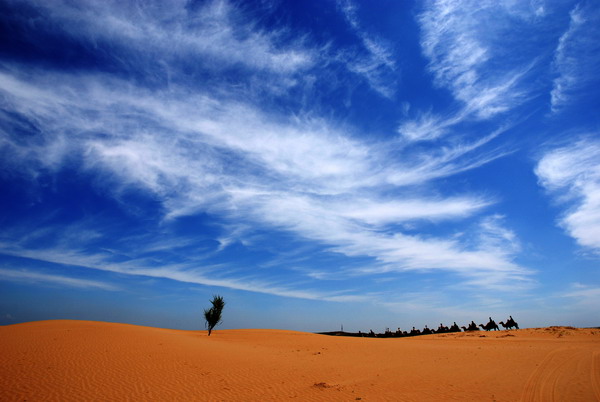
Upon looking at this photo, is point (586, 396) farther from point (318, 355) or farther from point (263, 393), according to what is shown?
point (318, 355)

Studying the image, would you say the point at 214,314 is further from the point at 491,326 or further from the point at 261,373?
the point at 491,326

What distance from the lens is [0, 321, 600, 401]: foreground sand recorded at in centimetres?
1109

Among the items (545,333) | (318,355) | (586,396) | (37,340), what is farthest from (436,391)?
(545,333)

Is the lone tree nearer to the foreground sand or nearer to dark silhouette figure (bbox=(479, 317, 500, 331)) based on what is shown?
the foreground sand

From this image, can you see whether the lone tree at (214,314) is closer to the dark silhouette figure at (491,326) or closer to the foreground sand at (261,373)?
the foreground sand at (261,373)

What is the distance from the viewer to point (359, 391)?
1191 cm

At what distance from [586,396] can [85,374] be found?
63.8ft

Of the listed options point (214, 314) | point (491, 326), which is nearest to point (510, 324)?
point (491, 326)

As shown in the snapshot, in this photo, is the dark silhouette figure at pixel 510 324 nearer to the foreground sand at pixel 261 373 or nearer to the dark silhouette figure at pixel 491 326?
the dark silhouette figure at pixel 491 326

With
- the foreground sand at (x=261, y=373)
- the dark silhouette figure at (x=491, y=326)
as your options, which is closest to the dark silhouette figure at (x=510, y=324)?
the dark silhouette figure at (x=491, y=326)

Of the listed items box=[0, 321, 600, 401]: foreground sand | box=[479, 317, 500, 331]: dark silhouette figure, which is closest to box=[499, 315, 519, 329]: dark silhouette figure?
box=[479, 317, 500, 331]: dark silhouette figure

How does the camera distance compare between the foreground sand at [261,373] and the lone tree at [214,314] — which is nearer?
the foreground sand at [261,373]

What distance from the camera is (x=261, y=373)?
1476cm

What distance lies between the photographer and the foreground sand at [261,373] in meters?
11.1
